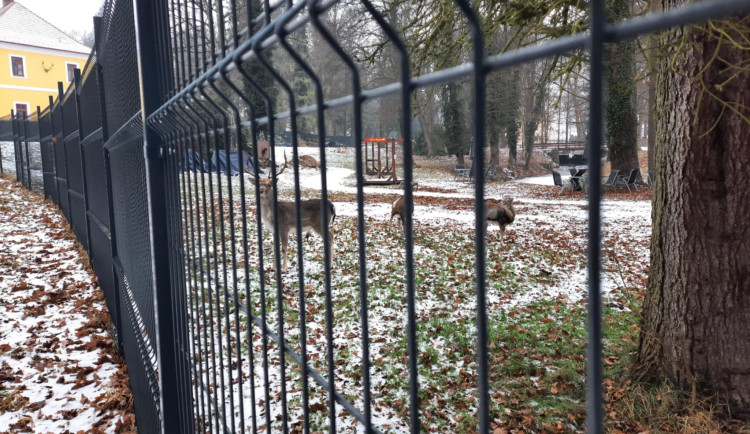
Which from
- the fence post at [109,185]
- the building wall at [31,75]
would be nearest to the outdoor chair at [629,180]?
the fence post at [109,185]

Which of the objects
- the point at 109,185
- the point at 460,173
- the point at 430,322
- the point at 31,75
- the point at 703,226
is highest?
the point at 31,75

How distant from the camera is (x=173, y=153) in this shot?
233cm

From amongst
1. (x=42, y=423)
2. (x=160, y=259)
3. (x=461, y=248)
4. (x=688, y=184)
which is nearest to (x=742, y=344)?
(x=688, y=184)

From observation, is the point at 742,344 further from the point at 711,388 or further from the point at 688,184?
the point at 688,184

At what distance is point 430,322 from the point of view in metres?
6.52

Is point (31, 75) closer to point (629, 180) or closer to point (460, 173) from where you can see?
point (460, 173)

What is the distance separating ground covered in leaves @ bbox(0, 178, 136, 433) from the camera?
13.0 ft

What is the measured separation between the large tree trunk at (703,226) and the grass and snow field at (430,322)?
534 millimetres

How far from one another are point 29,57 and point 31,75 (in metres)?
1.37

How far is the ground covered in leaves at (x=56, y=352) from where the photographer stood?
13.0 ft

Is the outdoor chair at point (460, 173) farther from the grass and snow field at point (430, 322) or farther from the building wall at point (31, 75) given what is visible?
the building wall at point (31, 75)

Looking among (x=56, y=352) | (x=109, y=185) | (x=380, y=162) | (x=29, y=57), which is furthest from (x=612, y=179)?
(x=29, y=57)

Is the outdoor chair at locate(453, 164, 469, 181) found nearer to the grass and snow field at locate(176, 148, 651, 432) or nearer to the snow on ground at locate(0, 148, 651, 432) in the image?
the snow on ground at locate(0, 148, 651, 432)

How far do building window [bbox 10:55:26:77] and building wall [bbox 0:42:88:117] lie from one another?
0.17 meters
